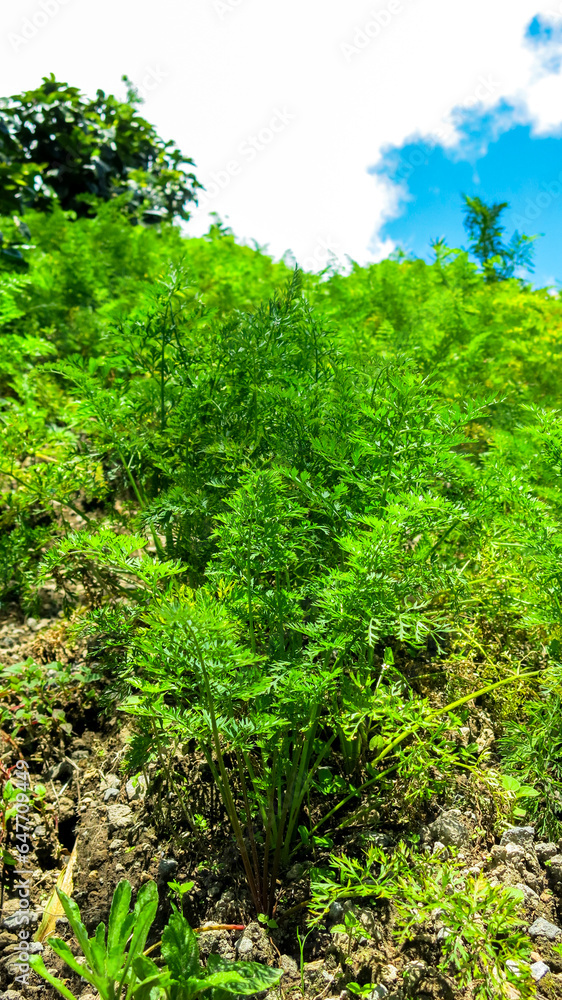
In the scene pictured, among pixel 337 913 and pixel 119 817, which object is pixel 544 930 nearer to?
pixel 337 913

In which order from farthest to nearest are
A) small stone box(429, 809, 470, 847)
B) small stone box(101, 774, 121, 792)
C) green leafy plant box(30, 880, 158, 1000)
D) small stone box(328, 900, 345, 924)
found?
small stone box(101, 774, 121, 792)
small stone box(429, 809, 470, 847)
small stone box(328, 900, 345, 924)
green leafy plant box(30, 880, 158, 1000)

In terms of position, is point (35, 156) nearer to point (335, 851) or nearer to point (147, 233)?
point (147, 233)

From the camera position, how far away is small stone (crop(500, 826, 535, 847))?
1754mm

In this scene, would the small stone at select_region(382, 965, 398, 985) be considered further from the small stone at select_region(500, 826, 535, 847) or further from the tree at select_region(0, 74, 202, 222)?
the tree at select_region(0, 74, 202, 222)

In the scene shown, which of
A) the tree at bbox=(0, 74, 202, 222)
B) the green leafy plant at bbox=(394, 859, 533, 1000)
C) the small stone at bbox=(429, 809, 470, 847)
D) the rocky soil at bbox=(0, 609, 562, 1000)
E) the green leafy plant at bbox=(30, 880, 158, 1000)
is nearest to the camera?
the green leafy plant at bbox=(394, 859, 533, 1000)

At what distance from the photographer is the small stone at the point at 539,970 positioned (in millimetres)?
1427

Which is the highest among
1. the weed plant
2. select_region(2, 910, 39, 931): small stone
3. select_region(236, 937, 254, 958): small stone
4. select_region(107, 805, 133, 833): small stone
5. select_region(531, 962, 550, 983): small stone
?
the weed plant

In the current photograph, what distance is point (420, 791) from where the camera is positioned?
5.23 feet

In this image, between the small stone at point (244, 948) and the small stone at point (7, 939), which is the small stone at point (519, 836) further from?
the small stone at point (7, 939)

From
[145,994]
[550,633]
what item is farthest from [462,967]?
[550,633]

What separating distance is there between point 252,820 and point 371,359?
4.80 feet

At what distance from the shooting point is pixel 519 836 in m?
1.76

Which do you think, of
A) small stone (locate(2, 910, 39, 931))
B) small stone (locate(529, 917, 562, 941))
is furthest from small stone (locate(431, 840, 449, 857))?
small stone (locate(2, 910, 39, 931))

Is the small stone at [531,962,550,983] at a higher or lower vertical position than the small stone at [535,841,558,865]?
lower
